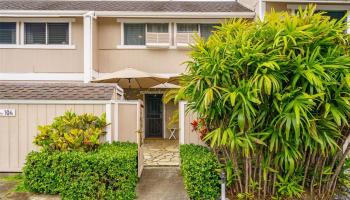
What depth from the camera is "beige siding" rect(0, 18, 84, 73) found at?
13.2m

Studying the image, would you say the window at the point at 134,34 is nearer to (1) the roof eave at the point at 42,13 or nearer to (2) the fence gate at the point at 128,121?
(1) the roof eave at the point at 42,13

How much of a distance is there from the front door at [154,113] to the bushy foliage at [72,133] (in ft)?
25.8

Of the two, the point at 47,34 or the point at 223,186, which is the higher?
the point at 47,34

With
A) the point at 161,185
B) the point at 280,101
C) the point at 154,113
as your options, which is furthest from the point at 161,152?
the point at 280,101

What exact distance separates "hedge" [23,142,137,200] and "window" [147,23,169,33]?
833 centimetres

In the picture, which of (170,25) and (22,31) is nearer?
(22,31)

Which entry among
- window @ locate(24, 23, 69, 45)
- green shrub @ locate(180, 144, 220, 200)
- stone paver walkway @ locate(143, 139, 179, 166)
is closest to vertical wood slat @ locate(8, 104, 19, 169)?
stone paver walkway @ locate(143, 139, 179, 166)

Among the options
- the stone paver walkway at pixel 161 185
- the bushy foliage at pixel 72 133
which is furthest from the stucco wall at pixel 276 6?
the bushy foliage at pixel 72 133

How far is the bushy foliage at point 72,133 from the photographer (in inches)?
264

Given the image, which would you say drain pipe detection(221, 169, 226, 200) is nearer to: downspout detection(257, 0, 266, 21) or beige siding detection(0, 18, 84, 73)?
downspout detection(257, 0, 266, 21)

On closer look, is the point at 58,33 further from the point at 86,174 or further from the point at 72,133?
the point at 86,174

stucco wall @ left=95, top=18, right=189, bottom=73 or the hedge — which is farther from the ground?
stucco wall @ left=95, top=18, right=189, bottom=73

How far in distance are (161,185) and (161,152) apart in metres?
3.95

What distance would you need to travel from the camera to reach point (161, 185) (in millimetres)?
7371
